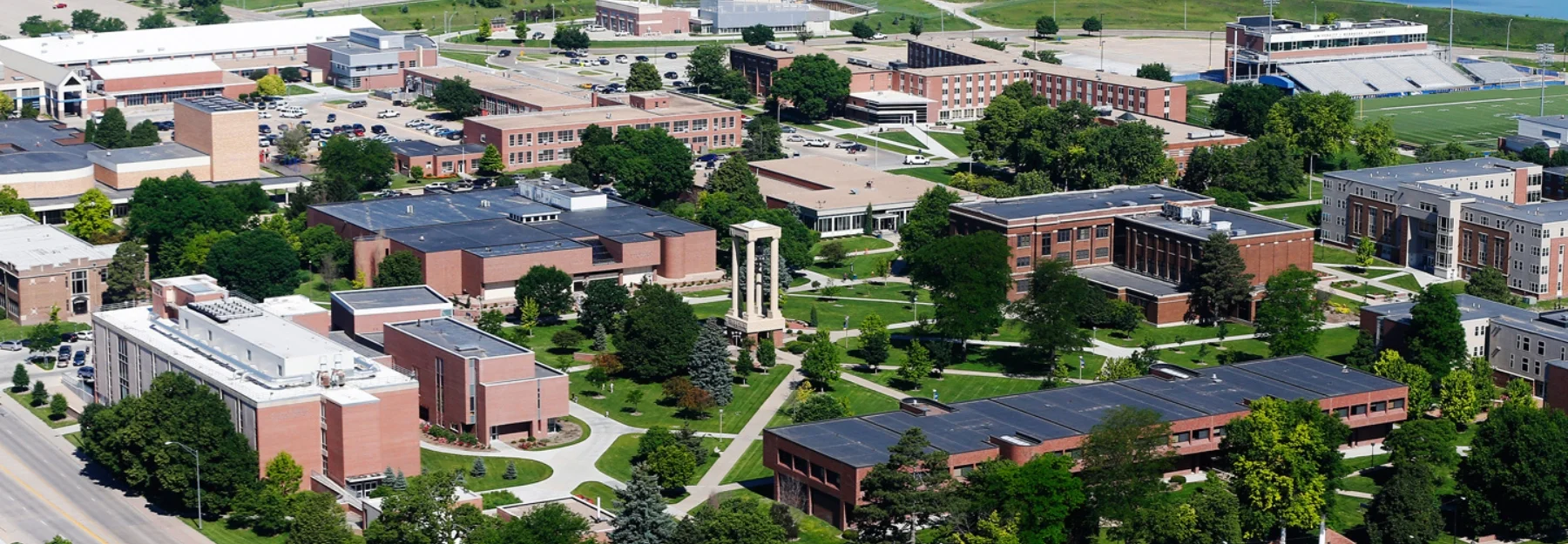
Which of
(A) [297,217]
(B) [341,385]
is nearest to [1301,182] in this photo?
(A) [297,217]

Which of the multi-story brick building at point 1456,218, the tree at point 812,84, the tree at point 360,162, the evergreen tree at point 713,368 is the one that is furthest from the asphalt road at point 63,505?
the tree at point 812,84

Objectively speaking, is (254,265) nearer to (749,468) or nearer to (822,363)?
(822,363)

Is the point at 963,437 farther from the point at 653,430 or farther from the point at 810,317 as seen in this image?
the point at 810,317

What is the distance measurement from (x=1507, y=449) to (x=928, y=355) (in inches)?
1237

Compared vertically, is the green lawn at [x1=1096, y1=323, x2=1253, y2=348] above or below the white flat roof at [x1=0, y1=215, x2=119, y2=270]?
below

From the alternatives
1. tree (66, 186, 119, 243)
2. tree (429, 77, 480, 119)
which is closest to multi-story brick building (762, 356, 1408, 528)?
tree (66, 186, 119, 243)

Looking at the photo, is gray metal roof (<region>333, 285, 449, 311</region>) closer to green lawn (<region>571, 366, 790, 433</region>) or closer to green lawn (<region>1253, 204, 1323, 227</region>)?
green lawn (<region>571, 366, 790, 433</region>)

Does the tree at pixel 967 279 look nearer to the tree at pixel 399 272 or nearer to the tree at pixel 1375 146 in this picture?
the tree at pixel 399 272

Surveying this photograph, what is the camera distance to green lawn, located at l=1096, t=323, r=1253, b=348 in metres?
122

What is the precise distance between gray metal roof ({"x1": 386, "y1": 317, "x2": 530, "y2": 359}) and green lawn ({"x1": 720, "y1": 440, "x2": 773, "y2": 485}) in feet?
35.7

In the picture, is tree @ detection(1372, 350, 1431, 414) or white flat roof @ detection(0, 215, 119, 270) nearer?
tree @ detection(1372, 350, 1431, 414)

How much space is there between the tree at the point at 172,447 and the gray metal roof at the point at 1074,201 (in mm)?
53120

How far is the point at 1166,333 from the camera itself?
124188mm

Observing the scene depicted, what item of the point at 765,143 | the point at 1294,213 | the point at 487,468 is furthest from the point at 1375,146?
the point at 487,468
